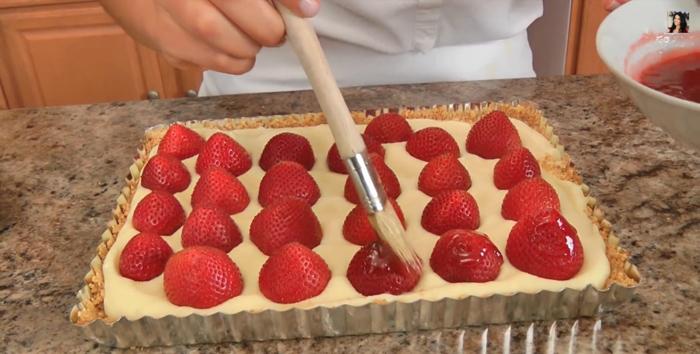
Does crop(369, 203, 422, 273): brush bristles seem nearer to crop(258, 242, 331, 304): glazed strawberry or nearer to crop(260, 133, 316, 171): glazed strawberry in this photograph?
crop(258, 242, 331, 304): glazed strawberry

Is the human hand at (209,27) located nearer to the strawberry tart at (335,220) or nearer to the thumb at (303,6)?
the thumb at (303,6)

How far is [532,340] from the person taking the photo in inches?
30.7

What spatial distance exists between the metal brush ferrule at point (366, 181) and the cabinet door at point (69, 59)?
141 centimetres

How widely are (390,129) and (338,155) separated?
0.10 m

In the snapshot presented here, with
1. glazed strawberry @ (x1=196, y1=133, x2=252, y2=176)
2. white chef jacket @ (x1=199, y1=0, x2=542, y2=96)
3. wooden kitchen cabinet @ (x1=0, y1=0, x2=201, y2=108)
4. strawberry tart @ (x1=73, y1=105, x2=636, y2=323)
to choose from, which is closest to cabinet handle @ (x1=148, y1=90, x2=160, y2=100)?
wooden kitchen cabinet @ (x1=0, y1=0, x2=201, y2=108)

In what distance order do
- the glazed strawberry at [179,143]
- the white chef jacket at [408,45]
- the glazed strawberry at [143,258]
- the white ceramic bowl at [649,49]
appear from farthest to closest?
the white chef jacket at [408,45] < the glazed strawberry at [179,143] < the glazed strawberry at [143,258] < the white ceramic bowl at [649,49]

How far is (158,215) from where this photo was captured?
0.93 m

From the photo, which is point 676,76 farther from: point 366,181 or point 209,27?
point 209,27

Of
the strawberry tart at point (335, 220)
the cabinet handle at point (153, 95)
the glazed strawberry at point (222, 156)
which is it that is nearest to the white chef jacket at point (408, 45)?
the strawberry tart at point (335, 220)

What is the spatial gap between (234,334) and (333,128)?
0.72ft

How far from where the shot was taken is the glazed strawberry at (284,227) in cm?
88

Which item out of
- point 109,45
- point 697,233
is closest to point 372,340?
point 697,233

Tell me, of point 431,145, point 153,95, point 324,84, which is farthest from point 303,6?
point 153,95

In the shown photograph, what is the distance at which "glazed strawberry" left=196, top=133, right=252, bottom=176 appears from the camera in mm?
1046
